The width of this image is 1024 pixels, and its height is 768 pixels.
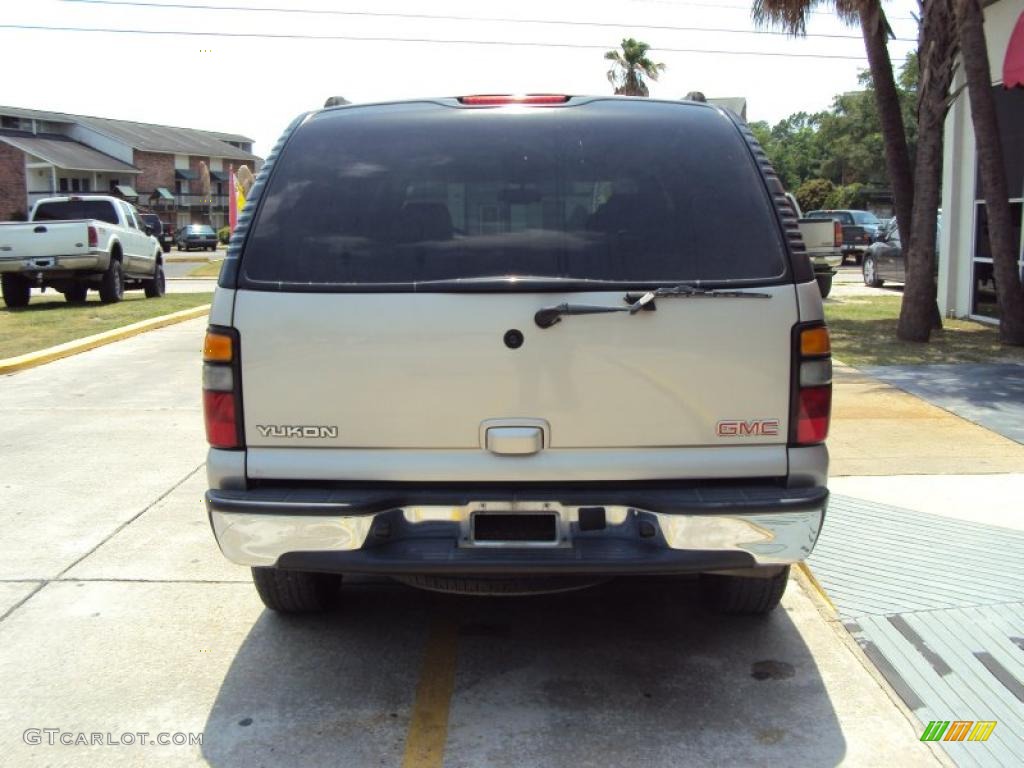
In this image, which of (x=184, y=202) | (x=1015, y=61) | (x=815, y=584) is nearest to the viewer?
(x=815, y=584)

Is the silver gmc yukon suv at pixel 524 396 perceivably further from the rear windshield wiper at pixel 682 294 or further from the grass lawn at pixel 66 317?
the grass lawn at pixel 66 317

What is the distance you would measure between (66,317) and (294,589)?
518 inches

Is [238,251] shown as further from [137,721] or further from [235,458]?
[137,721]

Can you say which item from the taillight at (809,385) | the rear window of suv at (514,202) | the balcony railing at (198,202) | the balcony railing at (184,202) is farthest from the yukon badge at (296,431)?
the balcony railing at (198,202)

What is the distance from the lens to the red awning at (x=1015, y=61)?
11773mm

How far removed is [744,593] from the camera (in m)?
4.32

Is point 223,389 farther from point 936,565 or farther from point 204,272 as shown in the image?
point 204,272

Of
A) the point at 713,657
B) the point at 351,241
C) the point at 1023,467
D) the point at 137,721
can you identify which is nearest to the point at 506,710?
the point at 713,657

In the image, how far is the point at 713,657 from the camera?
4.17 metres

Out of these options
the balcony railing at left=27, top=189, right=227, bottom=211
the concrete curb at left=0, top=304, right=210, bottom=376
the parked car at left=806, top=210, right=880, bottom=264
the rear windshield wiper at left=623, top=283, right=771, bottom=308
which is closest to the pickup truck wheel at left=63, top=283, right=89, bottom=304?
the concrete curb at left=0, top=304, right=210, bottom=376

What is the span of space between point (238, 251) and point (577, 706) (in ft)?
6.58

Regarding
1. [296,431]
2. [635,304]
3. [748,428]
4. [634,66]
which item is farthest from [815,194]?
[296,431]

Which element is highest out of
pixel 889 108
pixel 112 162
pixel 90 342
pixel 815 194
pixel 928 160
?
pixel 112 162

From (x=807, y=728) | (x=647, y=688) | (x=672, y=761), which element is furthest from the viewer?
(x=647, y=688)
